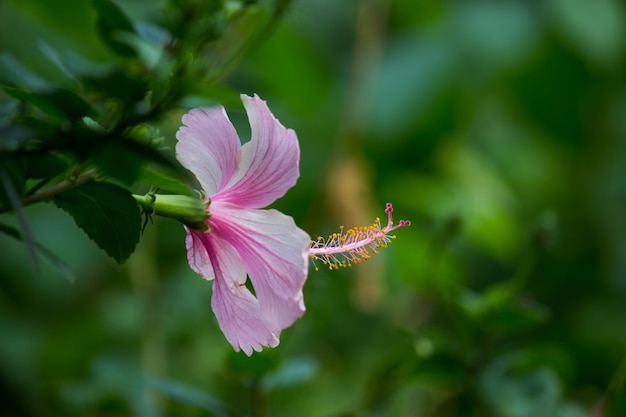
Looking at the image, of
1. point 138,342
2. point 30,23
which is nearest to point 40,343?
point 138,342

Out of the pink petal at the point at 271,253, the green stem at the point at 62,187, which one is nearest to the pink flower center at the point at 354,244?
the pink petal at the point at 271,253

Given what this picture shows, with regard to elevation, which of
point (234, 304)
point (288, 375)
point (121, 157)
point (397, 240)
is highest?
point (121, 157)

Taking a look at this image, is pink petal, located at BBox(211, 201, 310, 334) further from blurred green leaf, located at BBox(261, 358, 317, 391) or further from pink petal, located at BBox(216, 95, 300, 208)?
blurred green leaf, located at BBox(261, 358, 317, 391)

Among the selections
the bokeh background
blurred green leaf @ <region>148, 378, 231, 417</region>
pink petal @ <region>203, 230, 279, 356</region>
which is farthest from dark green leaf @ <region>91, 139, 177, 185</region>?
blurred green leaf @ <region>148, 378, 231, 417</region>

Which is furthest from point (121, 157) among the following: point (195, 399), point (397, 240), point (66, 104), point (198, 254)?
point (397, 240)

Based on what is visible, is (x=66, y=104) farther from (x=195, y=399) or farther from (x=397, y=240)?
(x=397, y=240)

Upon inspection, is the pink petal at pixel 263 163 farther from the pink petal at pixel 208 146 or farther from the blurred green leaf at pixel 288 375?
the blurred green leaf at pixel 288 375

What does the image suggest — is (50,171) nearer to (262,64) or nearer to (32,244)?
(32,244)

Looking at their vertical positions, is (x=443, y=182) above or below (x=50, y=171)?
below
